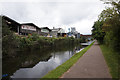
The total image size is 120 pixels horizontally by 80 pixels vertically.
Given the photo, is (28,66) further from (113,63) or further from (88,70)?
(113,63)

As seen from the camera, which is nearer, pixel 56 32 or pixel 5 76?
pixel 5 76

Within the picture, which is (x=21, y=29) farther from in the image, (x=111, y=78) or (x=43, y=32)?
(x=111, y=78)

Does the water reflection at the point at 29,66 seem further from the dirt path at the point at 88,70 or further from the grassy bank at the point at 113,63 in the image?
the grassy bank at the point at 113,63

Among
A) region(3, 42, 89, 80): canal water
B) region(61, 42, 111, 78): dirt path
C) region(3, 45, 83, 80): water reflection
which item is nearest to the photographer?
region(61, 42, 111, 78): dirt path

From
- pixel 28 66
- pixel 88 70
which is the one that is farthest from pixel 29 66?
pixel 88 70

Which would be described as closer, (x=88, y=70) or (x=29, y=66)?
(x=88, y=70)

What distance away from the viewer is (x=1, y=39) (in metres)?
10.7

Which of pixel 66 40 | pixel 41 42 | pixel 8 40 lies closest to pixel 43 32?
pixel 66 40

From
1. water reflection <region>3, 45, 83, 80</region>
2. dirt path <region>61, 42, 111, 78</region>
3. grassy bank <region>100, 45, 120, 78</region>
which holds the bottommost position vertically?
water reflection <region>3, 45, 83, 80</region>

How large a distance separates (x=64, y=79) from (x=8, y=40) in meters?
9.93

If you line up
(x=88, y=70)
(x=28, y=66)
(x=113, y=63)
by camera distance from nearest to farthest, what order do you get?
(x=88, y=70) < (x=113, y=63) < (x=28, y=66)

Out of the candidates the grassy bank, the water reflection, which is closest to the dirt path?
the grassy bank

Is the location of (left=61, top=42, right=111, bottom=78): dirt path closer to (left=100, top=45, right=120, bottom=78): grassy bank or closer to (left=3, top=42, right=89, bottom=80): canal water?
(left=100, top=45, right=120, bottom=78): grassy bank

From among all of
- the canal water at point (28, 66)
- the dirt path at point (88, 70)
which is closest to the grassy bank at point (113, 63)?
the dirt path at point (88, 70)
